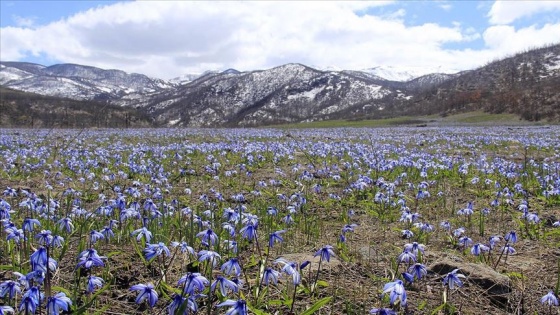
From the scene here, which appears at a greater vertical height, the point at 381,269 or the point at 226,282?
the point at 226,282

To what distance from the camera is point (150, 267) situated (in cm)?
375

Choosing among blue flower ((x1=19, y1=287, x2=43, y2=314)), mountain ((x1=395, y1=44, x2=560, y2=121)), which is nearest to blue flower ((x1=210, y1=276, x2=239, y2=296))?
blue flower ((x1=19, y1=287, x2=43, y2=314))

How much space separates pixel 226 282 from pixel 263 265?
102 centimetres

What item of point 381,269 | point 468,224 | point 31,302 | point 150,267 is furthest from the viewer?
point 468,224

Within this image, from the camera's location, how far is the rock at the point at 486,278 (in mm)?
3395

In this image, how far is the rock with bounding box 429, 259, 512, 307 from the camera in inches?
134

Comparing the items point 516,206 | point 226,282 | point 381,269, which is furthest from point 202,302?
point 516,206

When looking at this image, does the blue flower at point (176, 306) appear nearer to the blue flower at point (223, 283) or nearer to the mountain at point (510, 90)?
the blue flower at point (223, 283)

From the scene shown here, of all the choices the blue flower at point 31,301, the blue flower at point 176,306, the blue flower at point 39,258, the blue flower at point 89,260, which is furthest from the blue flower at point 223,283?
the blue flower at point 39,258

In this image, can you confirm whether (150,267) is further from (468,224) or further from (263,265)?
(468,224)

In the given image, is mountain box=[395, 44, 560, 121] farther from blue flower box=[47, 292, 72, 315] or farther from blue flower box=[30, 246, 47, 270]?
blue flower box=[47, 292, 72, 315]

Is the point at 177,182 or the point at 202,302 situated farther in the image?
the point at 177,182

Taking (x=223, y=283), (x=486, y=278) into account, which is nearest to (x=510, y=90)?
(x=486, y=278)

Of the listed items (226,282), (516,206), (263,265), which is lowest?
(516,206)
